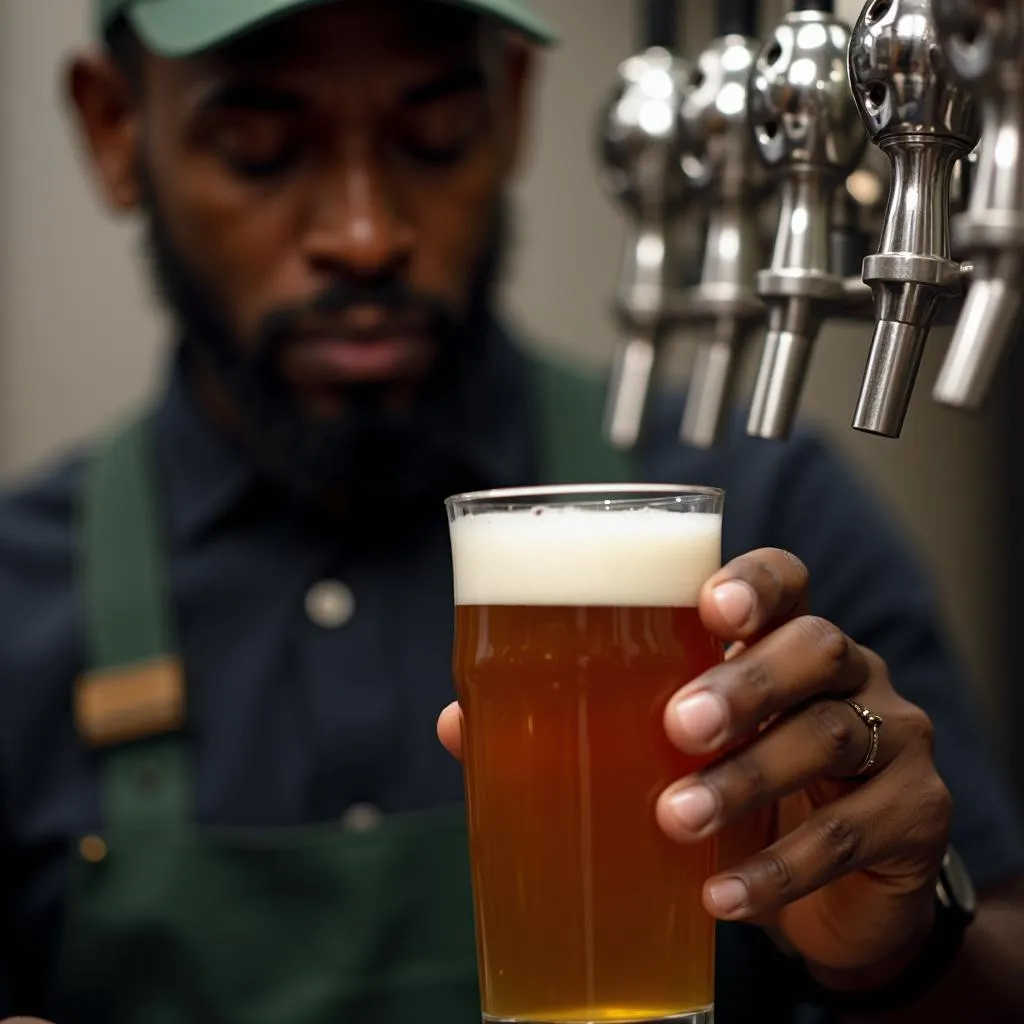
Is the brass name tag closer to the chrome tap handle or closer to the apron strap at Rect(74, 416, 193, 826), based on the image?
the apron strap at Rect(74, 416, 193, 826)

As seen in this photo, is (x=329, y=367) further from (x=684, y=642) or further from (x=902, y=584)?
(x=684, y=642)

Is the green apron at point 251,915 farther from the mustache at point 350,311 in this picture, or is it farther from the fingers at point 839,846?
the fingers at point 839,846

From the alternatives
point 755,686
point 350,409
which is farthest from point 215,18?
point 755,686

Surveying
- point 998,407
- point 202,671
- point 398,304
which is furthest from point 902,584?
point 998,407

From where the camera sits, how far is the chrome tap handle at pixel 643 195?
2.48 feet

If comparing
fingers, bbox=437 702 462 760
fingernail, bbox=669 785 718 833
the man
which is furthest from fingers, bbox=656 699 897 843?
the man

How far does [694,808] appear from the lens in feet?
2.00

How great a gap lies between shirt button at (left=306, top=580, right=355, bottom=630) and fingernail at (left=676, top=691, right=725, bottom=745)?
85cm

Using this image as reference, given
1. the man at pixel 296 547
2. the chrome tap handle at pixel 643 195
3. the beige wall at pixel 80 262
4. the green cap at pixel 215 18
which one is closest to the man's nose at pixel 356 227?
the man at pixel 296 547

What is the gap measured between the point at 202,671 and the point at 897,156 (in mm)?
969

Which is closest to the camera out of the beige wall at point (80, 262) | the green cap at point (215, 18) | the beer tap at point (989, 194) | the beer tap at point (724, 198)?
the beer tap at point (989, 194)

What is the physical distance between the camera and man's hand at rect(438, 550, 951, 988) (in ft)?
2.01

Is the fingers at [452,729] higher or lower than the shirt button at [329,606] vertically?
higher

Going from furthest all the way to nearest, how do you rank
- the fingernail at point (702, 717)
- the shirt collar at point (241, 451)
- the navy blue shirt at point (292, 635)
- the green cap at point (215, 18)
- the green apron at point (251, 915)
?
the shirt collar at point (241, 451) → the navy blue shirt at point (292, 635) → the green apron at point (251, 915) → the green cap at point (215, 18) → the fingernail at point (702, 717)
